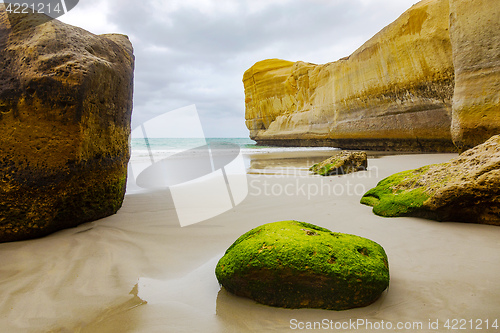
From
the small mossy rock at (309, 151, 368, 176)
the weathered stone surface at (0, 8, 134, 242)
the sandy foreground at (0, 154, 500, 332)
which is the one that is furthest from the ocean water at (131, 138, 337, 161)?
the small mossy rock at (309, 151, 368, 176)

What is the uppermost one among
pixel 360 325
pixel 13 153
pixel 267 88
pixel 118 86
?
pixel 267 88

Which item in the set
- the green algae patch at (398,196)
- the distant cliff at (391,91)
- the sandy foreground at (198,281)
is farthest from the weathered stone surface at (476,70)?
the sandy foreground at (198,281)

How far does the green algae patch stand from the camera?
3.23 m

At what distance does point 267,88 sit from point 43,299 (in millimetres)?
29184

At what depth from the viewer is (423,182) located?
136 inches

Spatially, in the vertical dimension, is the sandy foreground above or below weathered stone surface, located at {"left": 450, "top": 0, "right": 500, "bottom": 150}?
below

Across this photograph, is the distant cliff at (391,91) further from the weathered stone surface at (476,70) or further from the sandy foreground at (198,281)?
the sandy foreground at (198,281)

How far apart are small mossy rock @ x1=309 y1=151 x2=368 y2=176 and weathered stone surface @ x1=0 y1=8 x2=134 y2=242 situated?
529 cm

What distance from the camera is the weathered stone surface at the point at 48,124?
109 inches

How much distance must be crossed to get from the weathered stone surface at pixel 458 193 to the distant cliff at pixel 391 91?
304 centimetres

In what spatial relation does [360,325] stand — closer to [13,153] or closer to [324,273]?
[324,273]

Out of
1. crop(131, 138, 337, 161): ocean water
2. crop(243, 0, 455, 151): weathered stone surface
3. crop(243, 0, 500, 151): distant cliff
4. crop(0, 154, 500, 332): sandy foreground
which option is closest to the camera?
crop(0, 154, 500, 332): sandy foreground

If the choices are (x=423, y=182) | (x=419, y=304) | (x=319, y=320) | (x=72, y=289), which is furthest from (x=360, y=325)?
(x=423, y=182)

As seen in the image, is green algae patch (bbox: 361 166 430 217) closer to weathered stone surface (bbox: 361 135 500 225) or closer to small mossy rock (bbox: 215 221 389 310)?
weathered stone surface (bbox: 361 135 500 225)
